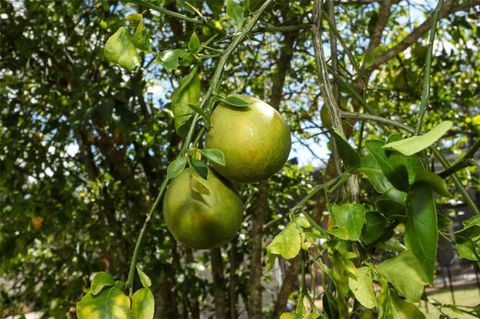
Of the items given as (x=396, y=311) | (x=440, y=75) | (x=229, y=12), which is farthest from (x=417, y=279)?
(x=440, y=75)

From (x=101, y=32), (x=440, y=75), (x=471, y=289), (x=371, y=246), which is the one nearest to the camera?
(x=371, y=246)

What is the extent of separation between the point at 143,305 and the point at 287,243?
0.58 feet

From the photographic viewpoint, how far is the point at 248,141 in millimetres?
800

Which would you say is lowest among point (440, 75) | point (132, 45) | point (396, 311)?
point (440, 75)

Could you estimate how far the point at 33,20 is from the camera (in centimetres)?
259

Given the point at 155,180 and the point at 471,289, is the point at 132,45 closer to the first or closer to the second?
the point at 155,180

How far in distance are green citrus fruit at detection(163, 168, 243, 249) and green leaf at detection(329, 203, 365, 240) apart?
298mm

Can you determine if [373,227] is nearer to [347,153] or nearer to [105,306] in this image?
[347,153]

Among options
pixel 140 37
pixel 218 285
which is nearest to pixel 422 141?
pixel 140 37

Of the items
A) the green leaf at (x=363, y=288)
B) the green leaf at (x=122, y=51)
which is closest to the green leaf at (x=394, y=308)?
the green leaf at (x=363, y=288)

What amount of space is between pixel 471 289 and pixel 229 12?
719cm

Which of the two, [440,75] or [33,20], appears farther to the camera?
[440,75]

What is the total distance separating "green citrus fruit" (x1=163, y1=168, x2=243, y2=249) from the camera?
2.73 ft

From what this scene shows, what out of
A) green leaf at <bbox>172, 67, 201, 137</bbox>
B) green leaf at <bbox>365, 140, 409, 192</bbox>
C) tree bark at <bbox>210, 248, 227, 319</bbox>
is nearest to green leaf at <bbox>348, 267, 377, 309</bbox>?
green leaf at <bbox>365, 140, 409, 192</bbox>
